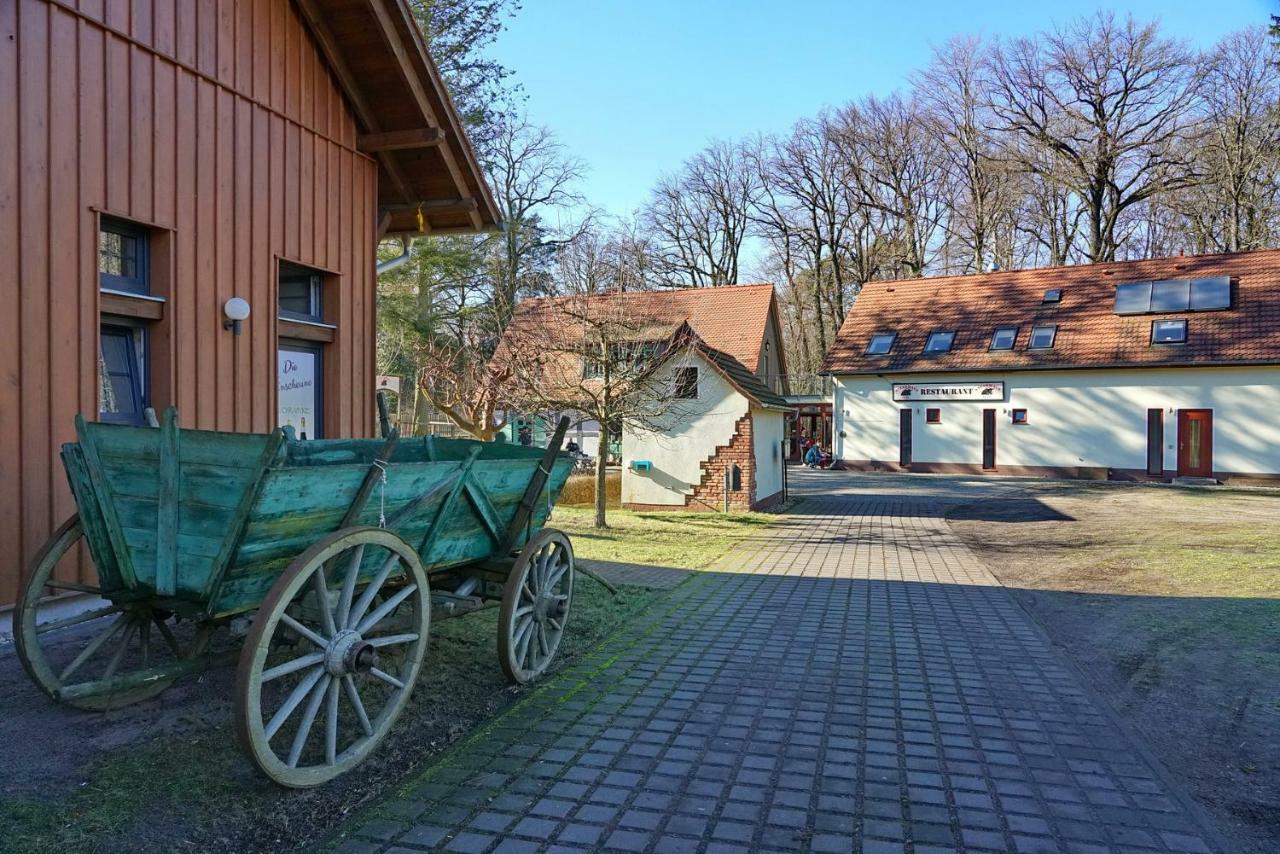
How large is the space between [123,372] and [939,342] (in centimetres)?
2840

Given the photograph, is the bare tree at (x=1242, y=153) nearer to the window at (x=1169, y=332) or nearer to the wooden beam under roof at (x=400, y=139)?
the window at (x=1169, y=332)

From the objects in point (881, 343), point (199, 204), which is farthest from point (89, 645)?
point (881, 343)

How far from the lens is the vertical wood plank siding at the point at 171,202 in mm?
5414

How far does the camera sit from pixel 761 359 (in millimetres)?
27266

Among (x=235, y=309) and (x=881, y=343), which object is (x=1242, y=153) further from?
(x=235, y=309)

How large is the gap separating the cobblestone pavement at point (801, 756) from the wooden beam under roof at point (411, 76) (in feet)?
16.9

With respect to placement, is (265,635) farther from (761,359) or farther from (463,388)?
(761,359)

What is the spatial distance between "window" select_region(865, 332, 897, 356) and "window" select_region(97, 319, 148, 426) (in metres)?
28.1

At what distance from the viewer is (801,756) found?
163 inches

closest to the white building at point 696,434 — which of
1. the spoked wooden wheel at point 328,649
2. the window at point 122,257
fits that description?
the window at point 122,257

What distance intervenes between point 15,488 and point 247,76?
3.82 metres

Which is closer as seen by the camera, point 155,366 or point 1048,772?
point 1048,772

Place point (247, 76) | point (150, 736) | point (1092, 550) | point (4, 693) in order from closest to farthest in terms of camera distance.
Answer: point (150, 736) → point (4, 693) → point (247, 76) → point (1092, 550)

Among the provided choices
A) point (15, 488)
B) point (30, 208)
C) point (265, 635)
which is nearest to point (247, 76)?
point (30, 208)
